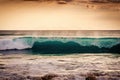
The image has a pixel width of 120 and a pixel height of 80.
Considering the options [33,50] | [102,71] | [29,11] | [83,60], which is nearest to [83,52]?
[83,60]

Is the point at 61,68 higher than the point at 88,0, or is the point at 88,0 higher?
the point at 88,0

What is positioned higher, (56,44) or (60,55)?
(56,44)

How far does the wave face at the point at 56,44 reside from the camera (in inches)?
115

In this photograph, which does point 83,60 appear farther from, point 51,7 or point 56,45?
point 51,7

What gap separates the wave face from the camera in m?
2.93

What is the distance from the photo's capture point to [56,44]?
9.64 ft

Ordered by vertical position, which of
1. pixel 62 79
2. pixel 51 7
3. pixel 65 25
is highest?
pixel 51 7

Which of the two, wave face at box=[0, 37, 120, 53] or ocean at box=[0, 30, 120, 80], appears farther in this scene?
wave face at box=[0, 37, 120, 53]

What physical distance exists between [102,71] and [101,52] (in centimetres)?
25

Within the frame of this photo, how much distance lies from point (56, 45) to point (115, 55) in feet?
2.34

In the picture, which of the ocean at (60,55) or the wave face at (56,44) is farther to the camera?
the wave face at (56,44)

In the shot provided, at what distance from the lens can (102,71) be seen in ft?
9.24

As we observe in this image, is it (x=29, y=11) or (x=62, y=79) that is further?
(x=29, y=11)

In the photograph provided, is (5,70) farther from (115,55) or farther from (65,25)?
(115,55)
